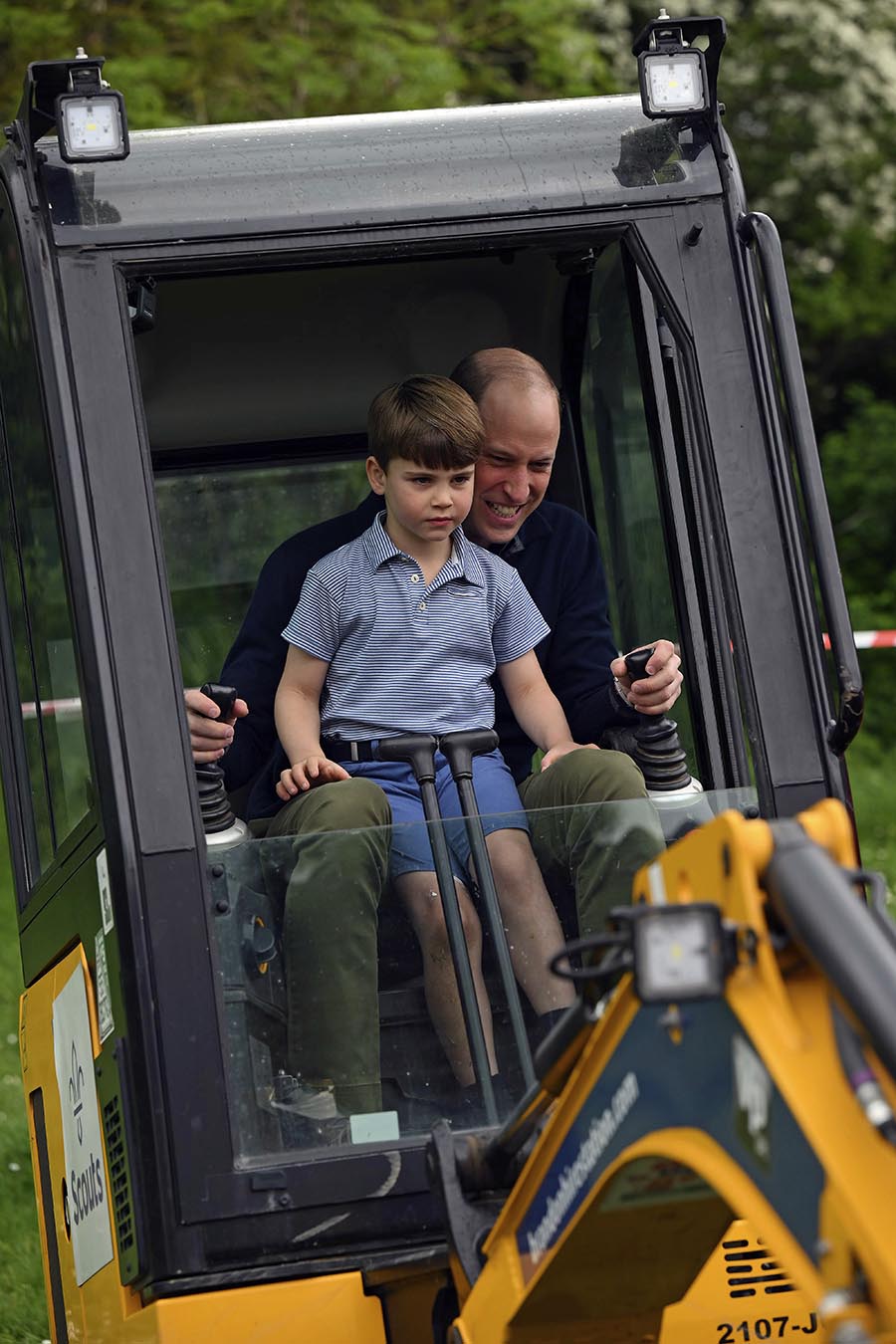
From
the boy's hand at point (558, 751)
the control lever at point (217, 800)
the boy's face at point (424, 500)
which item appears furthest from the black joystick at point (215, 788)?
the boy's hand at point (558, 751)

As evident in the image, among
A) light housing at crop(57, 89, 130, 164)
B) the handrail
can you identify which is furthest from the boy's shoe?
light housing at crop(57, 89, 130, 164)

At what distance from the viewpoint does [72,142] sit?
3.27 metres

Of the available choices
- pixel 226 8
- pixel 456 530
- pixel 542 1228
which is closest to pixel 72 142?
pixel 456 530

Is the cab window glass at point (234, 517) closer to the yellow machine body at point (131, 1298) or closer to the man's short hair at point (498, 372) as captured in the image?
the man's short hair at point (498, 372)

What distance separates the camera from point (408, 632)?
361 cm

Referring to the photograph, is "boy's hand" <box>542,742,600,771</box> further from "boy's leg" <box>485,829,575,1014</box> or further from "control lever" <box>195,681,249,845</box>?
"control lever" <box>195,681,249,845</box>

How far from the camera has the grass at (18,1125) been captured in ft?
16.7

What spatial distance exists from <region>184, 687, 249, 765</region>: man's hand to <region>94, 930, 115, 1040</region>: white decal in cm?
36

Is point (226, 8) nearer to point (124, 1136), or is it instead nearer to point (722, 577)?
point (722, 577)

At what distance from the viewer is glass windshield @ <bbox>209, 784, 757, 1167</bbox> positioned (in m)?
3.10

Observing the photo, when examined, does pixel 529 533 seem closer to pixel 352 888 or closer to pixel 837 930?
pixel 352 888

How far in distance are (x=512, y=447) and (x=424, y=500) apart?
0.44 meters

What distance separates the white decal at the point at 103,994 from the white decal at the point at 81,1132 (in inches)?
3.3

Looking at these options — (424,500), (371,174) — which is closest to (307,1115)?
(424,500)
